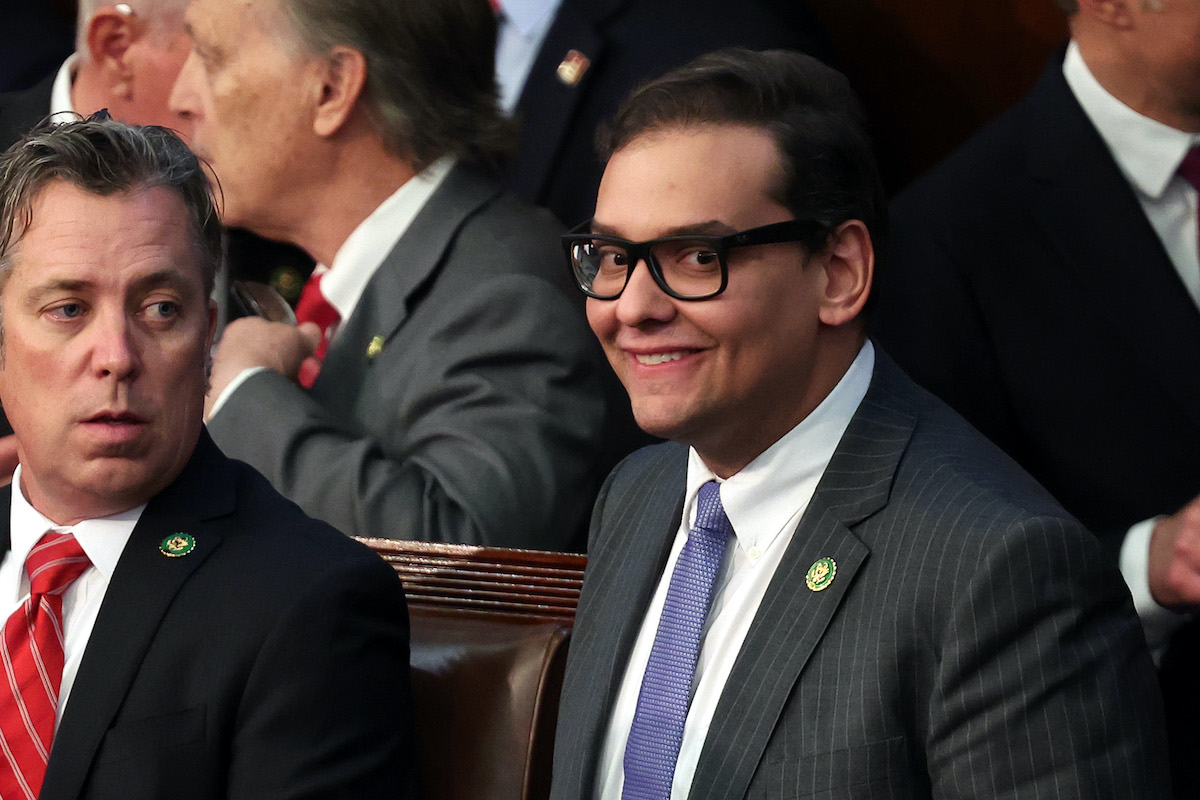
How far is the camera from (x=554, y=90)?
10.4ft

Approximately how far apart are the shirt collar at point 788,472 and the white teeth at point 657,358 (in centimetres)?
14

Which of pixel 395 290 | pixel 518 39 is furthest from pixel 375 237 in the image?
pixel 518 39

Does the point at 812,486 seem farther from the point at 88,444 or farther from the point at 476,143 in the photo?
the point at 476,143

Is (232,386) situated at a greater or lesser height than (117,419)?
lesser

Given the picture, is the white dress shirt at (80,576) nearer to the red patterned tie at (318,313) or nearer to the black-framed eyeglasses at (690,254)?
the black-framed eyeglasses at (690,254)

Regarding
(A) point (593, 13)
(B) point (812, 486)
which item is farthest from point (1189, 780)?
(A) point (593, 13)

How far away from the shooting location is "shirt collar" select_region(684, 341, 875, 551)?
181 cm

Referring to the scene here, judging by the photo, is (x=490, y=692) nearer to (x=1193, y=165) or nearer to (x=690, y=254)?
(x=690, y=254)

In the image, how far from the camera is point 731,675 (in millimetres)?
1720

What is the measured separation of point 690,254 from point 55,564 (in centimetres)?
82

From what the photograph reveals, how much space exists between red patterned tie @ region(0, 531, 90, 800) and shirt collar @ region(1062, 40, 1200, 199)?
1596 mm

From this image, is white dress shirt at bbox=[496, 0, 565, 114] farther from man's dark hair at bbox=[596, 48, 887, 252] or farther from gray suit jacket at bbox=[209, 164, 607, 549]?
man's dark hair at bbox=[596, 48, 887, 252]

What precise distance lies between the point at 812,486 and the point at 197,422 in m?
0.74

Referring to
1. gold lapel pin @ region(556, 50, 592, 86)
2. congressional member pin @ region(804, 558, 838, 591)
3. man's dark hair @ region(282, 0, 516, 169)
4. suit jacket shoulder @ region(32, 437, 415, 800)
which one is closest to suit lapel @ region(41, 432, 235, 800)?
suit jacket shoulder @ region(32, 437, 415, 800)
